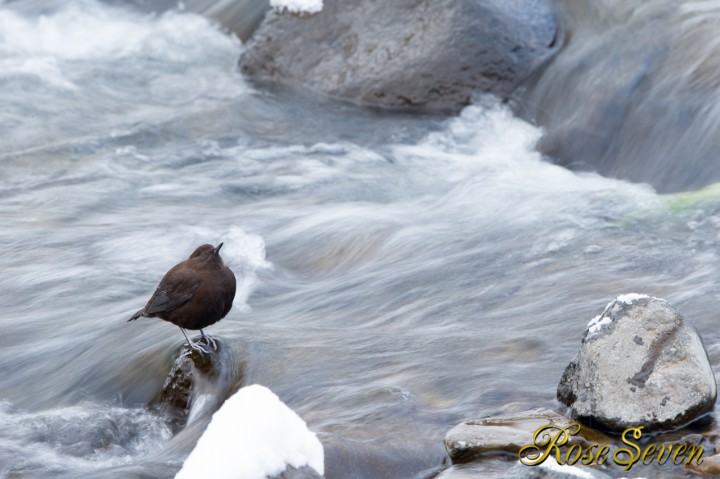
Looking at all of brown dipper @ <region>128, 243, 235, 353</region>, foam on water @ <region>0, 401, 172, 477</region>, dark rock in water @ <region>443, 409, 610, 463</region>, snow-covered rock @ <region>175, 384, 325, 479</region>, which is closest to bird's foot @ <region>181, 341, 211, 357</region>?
brown dipper @ <region>128, 243, 235, 353</region>

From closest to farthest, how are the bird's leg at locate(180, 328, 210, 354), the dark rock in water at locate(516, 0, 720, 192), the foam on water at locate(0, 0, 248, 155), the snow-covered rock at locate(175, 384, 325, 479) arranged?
1. the snow-covered rock at locate(175, 384, 325, 479)
2. the bird's leg at locate(180, 328, 210, 354)
3. the dark rock in water at locate(516, 0, 720, 192)
4. the foam on water at locate(0, 0, 248, 155)

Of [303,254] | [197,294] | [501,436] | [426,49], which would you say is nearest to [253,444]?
[501,436]

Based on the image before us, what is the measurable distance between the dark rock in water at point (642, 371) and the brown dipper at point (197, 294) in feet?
5.94

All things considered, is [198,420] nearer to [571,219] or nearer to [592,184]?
[571,219]

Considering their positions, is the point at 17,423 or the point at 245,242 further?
the point at 245,242

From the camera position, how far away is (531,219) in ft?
23.6

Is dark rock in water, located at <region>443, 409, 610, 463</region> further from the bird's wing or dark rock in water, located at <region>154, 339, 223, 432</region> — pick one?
the bird's wing

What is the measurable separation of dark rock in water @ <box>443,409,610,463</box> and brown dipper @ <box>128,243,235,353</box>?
4.82 feet

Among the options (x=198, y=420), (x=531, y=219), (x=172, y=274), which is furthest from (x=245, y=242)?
(x=198, y=420)

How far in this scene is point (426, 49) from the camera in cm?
997

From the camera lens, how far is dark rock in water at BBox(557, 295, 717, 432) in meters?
3.85

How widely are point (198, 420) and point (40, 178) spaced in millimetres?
5317

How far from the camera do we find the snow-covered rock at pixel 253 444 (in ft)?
10.6

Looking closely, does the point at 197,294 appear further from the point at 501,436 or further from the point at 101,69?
the point at 101,69
